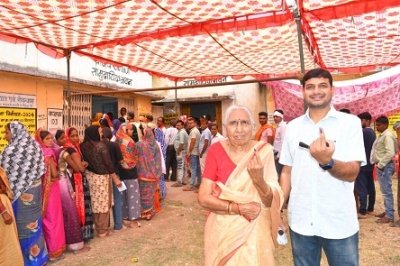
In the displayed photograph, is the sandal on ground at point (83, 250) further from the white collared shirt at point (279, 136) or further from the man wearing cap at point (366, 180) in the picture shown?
the man wearing cap at point (366, 180)

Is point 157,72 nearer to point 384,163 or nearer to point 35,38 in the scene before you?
point 35,38

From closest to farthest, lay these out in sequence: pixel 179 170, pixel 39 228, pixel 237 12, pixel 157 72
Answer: pixel 39 228 < pixel 237 12 < pixel 157 72 < pixel 179 170

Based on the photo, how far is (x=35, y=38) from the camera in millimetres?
4797

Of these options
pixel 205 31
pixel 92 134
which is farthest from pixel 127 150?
pixel 205 31

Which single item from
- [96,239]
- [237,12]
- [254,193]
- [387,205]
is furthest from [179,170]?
[254,193]

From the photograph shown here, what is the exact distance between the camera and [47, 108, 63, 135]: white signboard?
8.78 m

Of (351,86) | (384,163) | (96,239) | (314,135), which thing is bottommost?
(96,239)

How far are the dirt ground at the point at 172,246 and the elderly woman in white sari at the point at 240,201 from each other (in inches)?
74.3

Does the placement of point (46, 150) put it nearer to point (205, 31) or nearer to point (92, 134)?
point (92, 134)

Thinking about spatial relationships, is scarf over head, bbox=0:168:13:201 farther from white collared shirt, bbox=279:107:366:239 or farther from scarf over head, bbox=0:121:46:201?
white collared shirt, bbox=279:107:366:239

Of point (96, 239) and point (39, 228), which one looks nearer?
point (39, 228)

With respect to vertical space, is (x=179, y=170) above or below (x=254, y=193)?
below

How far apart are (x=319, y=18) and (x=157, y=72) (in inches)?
163

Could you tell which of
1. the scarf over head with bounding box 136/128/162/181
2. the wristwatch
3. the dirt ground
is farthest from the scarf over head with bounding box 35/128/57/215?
Answer: the wristwatch
